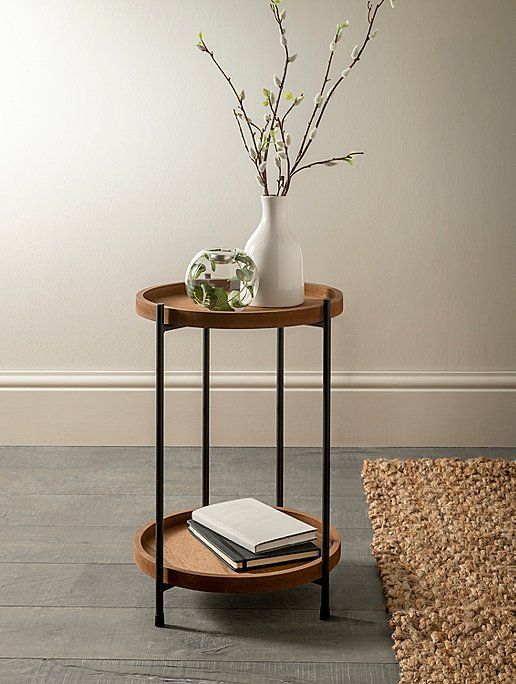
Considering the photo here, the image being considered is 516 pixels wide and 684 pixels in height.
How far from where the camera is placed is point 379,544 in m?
2.32

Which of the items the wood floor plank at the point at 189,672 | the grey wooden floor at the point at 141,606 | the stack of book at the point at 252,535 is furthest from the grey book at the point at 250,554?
the wood floor plank at the point at 189,672

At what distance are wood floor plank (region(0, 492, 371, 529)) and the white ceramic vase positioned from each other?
2.65 feet

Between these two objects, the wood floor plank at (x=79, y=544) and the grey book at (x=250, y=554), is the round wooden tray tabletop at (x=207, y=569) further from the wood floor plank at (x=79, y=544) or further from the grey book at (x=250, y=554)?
the wood floor plank at (x=79, y=544)

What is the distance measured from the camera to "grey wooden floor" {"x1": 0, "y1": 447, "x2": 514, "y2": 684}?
176 cm

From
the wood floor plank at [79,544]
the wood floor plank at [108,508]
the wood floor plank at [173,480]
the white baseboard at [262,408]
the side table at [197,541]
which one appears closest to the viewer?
the side table at [197,541]

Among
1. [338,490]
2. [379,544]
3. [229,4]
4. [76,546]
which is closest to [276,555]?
[379,544]

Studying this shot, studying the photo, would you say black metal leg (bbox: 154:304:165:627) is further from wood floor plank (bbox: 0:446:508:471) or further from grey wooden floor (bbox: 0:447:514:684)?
wood floor plank (bbox: 0:446:508:471)

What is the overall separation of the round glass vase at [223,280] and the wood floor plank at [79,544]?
0.76 m

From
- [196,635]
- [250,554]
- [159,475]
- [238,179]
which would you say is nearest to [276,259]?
[159,475]

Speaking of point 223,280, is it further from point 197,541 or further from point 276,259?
point 197,541

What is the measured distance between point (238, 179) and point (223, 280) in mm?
1356

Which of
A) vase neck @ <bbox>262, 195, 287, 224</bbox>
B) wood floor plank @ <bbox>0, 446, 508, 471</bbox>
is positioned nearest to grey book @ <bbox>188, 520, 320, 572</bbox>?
vase neck @ <bbox>262, 195, 287, 224</bbox>

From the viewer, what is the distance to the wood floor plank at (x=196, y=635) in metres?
1.81

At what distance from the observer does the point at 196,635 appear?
1.88 m
